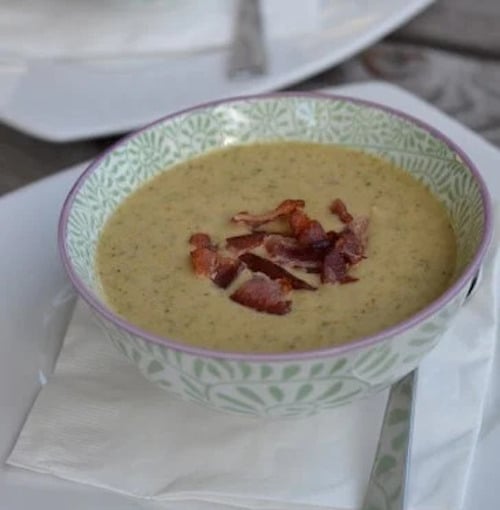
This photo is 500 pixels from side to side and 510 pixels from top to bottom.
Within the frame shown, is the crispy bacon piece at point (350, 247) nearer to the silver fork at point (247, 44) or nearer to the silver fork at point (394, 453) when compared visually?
the silver fork at point (394, 453)

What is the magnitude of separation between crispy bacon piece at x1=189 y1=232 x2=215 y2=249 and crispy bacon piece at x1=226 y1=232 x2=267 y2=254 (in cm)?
2

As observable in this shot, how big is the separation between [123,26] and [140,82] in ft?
0.43

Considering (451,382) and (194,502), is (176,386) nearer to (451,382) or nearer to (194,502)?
(194,502)

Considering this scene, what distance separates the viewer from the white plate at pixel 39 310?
85 cm

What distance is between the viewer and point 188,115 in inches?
44.3

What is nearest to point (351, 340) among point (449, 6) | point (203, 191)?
point (203, 191)

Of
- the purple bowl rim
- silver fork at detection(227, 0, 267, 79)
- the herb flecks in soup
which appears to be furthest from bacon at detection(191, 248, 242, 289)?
silver fork at detection(227, 0, 267, 79)

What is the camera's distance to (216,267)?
92 centimetres

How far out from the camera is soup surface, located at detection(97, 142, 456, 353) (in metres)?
0.87

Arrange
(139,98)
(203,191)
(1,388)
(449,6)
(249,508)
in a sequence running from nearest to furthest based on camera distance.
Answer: (249,508) → (1,388) → (203,191) → (139,98) → (449,6)

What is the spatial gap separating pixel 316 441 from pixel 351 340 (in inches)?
3.9

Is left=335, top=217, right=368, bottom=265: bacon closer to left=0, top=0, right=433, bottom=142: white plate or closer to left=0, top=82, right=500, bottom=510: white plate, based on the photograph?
left=0, top=82, right=500, bottom=510: white plate

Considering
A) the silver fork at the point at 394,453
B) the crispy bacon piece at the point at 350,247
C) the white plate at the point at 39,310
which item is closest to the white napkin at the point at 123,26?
the white plate at the point at 39,310

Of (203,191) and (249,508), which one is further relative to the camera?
(203,191)
